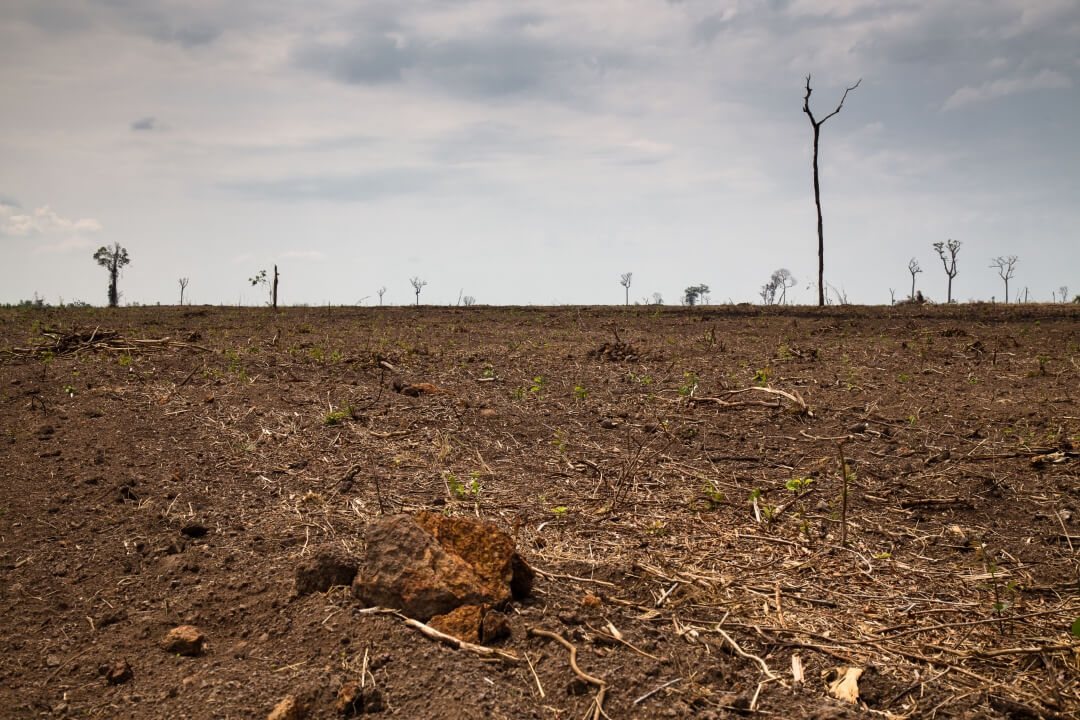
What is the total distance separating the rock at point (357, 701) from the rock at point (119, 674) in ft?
3.26

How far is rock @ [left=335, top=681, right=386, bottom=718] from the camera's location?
8.60ft

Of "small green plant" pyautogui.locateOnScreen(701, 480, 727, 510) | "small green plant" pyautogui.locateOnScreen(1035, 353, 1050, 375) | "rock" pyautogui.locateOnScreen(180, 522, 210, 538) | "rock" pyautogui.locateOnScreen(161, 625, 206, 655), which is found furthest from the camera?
"small green plant" pyautogui.locateOnScreen(1035, 353, 1050, 375)

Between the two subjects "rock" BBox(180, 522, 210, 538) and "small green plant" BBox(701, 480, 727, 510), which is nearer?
"rock" BBox(180, 522, 210, 538)

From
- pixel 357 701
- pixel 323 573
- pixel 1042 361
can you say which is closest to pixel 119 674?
pixel 323 573

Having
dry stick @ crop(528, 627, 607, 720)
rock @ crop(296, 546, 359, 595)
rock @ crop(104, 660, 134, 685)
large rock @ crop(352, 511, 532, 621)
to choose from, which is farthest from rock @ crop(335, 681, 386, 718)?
rock @ crop(104, 660, 134, 685)

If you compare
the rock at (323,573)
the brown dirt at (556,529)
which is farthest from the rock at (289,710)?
the rock at (323,573)

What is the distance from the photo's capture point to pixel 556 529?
4160mm

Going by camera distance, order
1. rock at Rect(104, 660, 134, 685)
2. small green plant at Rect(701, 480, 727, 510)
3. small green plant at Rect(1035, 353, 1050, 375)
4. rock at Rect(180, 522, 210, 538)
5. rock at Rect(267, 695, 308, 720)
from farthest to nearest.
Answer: small green plant at Rect(1035, 353, 1050, 375), small green plant at Rect(701, 480, 727, 510), rock at Rect(180, 522, 210, 538), rock at Rect(104, 660, 134, 685), rock at Rect(267, 695, 308, 720)

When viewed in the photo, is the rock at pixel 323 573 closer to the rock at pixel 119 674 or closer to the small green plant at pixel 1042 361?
the rock at pixel 119 674

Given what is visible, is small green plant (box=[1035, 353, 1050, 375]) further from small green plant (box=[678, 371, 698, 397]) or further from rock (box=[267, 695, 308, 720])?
rock (box=[267, 695, 308, 720])

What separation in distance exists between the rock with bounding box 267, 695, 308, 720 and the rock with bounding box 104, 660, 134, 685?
793mm

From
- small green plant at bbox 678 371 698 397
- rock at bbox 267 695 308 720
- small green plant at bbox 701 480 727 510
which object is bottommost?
rock at bbox 267 695 308 720

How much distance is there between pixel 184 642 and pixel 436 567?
1111mm

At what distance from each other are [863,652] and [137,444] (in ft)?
16.4
